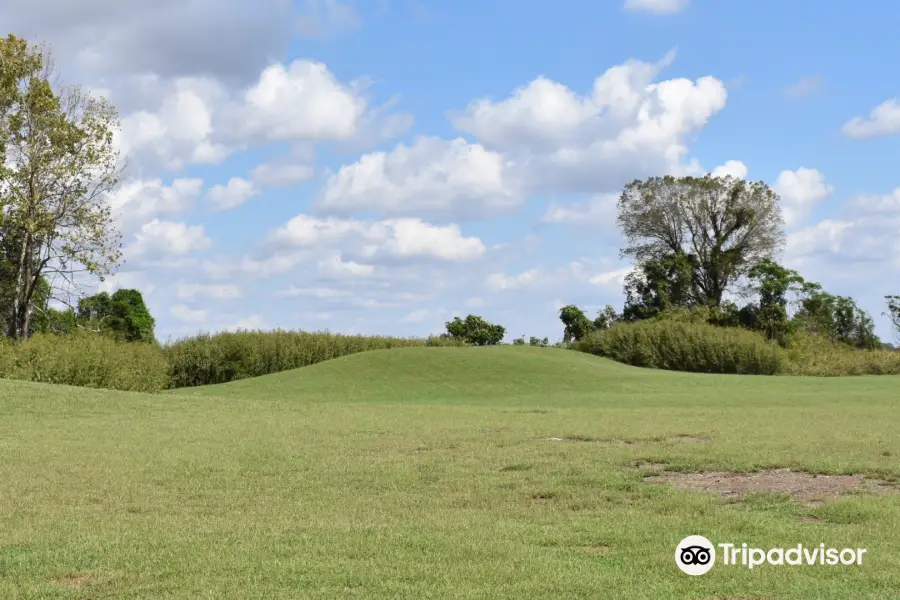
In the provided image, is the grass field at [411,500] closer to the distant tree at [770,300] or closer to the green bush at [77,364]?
the green bush at [77,364]

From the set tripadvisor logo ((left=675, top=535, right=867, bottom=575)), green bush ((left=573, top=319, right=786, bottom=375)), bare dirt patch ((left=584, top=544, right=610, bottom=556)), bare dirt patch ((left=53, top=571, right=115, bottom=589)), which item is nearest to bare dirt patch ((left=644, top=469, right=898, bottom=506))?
tripadvisor logo ((left=675, top=535, right=867, bottom=575))

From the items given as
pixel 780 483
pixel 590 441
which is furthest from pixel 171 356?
pixel 780 483

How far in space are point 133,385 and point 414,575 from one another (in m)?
21.8

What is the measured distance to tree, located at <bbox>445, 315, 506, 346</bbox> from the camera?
4469 centimetres

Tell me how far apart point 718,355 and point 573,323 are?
486 inches

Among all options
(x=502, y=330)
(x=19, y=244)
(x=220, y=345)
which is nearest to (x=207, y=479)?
(x=220, y=345)

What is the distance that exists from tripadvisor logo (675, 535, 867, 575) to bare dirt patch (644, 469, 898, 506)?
1.96 meters

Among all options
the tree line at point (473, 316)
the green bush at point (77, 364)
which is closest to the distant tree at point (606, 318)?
the tree line at point (473, 316)

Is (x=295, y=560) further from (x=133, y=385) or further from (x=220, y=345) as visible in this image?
(x=220, y=345)

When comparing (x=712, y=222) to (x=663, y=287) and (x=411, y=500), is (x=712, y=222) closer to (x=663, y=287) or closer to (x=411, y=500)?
(x=663, y=287)

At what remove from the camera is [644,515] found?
8156 millimetres

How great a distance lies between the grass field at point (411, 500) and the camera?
20.1ft

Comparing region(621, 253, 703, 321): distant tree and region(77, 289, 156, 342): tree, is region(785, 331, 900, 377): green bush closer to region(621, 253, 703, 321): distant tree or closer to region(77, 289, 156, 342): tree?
region(621, 253, 703, 321): distant tree

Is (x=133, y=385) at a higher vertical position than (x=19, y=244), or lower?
lower
